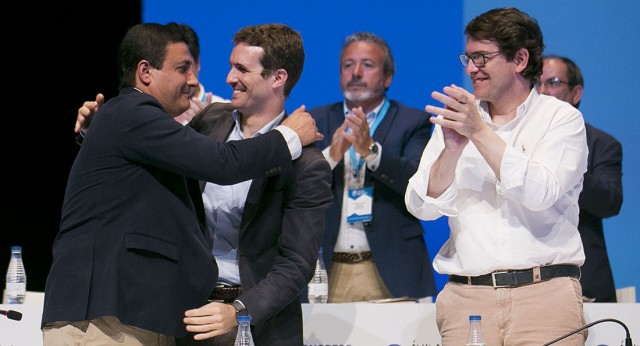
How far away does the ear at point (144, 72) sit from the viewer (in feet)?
10.9

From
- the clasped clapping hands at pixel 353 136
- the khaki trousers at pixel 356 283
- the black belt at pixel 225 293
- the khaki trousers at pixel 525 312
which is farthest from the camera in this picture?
the khaki trousers at pixel 356 283

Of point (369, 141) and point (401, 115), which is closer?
point (369, 141)

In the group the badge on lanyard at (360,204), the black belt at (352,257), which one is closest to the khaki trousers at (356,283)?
the black belt at (352,257)

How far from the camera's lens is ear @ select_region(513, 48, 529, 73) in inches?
141

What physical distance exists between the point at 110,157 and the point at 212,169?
310 mm

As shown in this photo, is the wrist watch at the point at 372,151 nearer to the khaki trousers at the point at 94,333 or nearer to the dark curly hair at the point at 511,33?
the dark curly hair at the point at 511,33

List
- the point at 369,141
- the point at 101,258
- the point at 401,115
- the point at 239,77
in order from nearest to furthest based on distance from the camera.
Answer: the point at 101,258
the point at 239,77
the point at 369,141
the point at 401,115

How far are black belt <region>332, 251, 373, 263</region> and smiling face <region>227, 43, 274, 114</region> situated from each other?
4.96 ft

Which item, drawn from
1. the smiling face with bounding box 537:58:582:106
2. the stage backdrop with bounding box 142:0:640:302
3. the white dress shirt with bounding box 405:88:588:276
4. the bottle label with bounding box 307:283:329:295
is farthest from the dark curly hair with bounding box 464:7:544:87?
the stage backdrop with bounding box 142:0:640:302

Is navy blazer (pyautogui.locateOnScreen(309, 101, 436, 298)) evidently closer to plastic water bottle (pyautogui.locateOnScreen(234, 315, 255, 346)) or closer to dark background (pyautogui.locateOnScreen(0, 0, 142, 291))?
plastic water bottle (pyautogui.locateOnScreen(234, 315, 255, 346))

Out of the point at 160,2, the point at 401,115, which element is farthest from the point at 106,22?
the point at 401,115

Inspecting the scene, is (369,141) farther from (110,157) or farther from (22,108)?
(22,108)

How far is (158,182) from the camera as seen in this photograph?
3170 mm

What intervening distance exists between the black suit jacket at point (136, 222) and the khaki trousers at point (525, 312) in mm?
858
